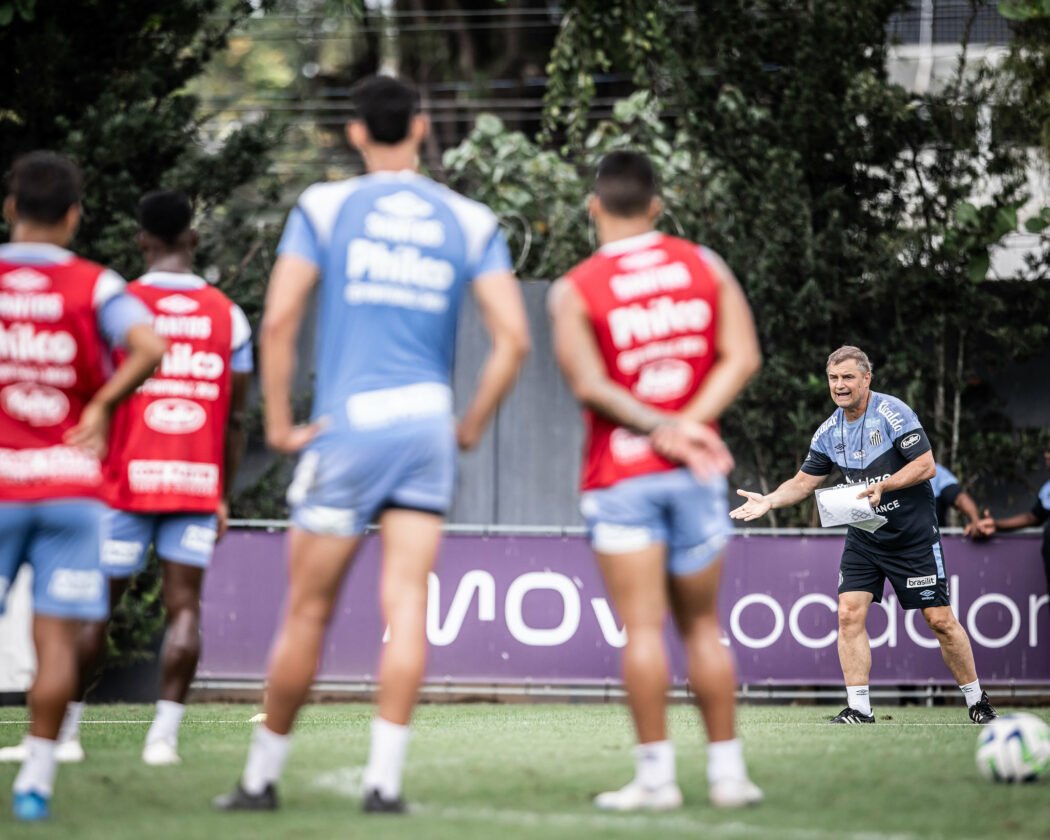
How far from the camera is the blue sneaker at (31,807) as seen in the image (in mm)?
5152

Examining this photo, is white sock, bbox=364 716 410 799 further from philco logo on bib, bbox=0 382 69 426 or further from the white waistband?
philco logo on bib, bbox=0 382 69 426

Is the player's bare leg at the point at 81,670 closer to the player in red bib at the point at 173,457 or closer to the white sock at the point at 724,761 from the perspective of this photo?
the player in red bib at the point at 173,457

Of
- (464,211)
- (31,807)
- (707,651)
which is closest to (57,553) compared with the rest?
(31,807)

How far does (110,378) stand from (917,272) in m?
11.1

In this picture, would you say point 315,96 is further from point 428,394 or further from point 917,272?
point 428,394

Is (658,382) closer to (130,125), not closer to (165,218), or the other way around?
(165,218)

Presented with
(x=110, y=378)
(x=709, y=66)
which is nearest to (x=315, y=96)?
(x=709, y=66)

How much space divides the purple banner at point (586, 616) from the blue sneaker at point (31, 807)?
8295mm

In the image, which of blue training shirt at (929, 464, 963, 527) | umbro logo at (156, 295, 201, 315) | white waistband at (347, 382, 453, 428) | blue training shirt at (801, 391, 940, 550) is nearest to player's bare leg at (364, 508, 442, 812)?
white waistband at (347, 382, 453, 428)

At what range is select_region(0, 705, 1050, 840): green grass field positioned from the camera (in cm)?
492

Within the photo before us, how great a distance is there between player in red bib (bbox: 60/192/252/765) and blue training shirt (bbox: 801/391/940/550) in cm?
458

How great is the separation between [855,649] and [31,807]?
20.7ft

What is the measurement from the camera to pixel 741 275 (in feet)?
51.0

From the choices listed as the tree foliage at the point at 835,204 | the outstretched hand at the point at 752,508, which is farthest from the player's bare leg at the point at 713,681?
the tree foliage at the point at 835,204
